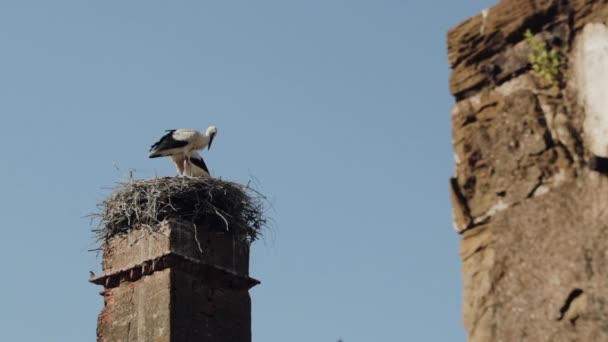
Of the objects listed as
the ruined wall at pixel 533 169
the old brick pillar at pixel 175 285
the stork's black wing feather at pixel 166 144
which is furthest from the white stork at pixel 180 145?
the ruined wall at pixel 533 169

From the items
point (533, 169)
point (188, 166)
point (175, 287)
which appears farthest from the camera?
point (188, 166)

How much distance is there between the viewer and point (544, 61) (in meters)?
2.56

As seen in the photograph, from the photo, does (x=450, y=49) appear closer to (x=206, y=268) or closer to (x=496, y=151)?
(x=496, y=151)

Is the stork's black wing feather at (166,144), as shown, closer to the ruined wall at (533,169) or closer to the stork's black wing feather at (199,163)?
the stork's black wing feather at (199,163)

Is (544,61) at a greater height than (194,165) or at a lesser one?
lesser

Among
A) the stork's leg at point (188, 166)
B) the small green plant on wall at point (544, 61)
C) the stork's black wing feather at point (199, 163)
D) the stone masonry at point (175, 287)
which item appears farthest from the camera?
the stork's black wing feather at point (199, 163)

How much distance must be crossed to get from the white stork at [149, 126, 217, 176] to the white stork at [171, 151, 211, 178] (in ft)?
0.11

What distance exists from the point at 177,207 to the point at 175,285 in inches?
38.8

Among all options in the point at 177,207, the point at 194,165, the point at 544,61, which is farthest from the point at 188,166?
the point at 544,61

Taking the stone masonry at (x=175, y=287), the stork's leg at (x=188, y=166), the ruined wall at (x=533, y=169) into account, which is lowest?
the ruined wall at (x=533, y=169)

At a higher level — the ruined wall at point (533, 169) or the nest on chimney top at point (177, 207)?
the nest on chimney top at point (177, 207)

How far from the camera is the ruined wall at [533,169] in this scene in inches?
93.2

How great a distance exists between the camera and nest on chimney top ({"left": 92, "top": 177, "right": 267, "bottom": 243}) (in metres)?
12.7

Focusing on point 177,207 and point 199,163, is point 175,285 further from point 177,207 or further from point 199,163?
point 199,163
